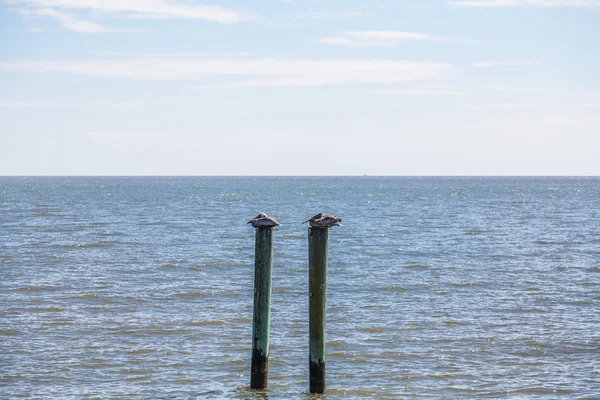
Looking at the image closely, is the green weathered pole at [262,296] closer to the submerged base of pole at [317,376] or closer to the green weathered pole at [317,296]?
the green weathered pole at [317,296]

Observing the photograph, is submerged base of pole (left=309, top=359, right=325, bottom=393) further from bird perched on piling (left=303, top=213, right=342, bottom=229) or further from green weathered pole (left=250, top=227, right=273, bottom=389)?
bird perched on piling (left=303, top=213, right=342, bottom=229)

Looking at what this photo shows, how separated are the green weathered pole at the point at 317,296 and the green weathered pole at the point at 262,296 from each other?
67 centimetres

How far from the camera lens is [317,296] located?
11.8 m

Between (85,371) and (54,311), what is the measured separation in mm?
5566

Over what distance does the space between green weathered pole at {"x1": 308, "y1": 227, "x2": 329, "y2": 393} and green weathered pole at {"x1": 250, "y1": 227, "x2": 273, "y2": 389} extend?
2.20 ft

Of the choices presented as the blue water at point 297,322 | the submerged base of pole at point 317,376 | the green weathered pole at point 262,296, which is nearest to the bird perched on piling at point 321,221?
the green weathered pole at point 262,296

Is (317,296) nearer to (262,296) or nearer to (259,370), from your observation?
(262,296)

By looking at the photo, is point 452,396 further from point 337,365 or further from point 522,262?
point 522,262

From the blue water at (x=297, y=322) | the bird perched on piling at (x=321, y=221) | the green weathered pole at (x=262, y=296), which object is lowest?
the blue water at (x=297, y=322)


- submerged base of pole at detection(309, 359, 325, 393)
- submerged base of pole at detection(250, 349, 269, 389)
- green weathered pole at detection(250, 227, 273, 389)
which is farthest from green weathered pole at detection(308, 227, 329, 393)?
submerged base of pole at detection(250, 349, 269, 389)

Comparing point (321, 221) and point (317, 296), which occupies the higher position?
point (321, 221)

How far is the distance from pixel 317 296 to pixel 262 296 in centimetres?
89

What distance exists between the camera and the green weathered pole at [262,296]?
38.8 ft

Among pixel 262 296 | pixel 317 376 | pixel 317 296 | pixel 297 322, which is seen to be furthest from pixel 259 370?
pixel 297 322
